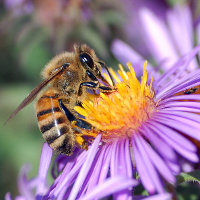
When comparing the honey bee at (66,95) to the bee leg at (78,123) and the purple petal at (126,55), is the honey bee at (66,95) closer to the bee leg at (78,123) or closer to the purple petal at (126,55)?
the bee leg at (78,123)

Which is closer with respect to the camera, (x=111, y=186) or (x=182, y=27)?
(x=111, y=186)

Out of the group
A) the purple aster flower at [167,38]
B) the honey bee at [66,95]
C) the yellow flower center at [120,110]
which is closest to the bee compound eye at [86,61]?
the honey bee at [66,95]

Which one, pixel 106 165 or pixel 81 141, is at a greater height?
pixel 81 141

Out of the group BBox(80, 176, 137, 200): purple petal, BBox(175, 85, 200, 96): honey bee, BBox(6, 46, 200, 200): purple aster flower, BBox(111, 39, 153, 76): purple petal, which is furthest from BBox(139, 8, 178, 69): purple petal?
BBox(80, 176, 137, 200): purple petal

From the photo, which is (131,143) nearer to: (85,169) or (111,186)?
(85,169)

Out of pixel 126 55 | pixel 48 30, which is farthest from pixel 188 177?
pixel 48 30

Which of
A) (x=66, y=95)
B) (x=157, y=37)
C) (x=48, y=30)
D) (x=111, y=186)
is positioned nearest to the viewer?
(x=111, y=186)

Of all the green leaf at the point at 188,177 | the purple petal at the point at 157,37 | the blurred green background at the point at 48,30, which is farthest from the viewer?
the blurred green background at the point at 48,30
